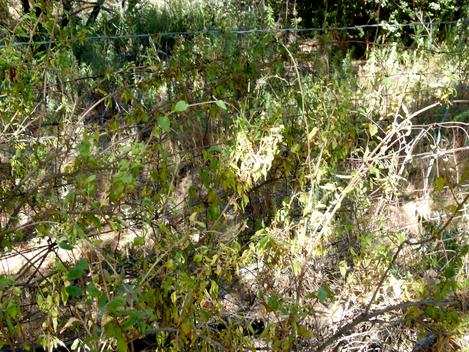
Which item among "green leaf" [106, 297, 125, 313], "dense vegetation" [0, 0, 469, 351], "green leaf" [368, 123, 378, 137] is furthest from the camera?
"green leaf" [368, 123, 378, 137]

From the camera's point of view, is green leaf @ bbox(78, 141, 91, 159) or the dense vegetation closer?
green leaf @ bbox(78, 141, 91, 159)

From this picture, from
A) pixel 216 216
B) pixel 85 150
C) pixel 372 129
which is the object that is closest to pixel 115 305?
pixel 85 150

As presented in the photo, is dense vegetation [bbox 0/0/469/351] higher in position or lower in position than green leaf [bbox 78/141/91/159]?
lower

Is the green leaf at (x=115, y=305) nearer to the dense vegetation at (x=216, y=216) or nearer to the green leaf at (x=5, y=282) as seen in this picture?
the dense vegetation at (x=216, y=216)

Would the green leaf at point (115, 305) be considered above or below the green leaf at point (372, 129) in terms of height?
below

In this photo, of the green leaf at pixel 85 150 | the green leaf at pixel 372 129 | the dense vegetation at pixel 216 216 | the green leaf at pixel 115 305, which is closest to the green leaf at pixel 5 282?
the dense vegetation at pixel 216 216

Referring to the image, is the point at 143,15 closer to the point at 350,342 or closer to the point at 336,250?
the point at 336,250

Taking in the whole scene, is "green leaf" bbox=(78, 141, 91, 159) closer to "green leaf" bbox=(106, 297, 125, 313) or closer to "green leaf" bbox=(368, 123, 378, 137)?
"green leaf" bbox=(106, 297, 125, 313)

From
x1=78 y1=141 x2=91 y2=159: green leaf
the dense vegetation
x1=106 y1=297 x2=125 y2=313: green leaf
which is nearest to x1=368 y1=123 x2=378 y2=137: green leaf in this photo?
the dense vegetation

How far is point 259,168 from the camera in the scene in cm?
229

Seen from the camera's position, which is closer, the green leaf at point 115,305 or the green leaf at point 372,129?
the green leaf at point 115,305

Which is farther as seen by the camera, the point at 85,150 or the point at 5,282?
the point at 85,150

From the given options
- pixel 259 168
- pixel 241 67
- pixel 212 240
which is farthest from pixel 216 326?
pixel 241 67

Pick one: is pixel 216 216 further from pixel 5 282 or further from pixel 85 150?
pixel 5 282
